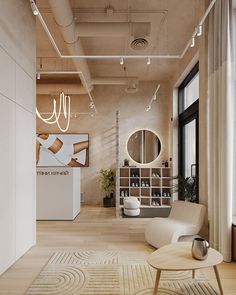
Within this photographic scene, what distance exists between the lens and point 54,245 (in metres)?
4.31

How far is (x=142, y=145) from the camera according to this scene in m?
8.43

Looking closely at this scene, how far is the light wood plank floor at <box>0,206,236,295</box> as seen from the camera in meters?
3.04

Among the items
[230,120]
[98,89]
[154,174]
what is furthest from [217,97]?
[98,89]

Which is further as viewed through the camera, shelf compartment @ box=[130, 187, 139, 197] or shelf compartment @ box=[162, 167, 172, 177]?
shelf compartment @ box=[130, 187, 139, 197]

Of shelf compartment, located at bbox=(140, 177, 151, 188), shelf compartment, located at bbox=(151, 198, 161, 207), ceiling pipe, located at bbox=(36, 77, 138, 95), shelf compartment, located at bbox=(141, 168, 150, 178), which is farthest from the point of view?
shelf compartment, located at bbox=(141, 168, 150, 178)

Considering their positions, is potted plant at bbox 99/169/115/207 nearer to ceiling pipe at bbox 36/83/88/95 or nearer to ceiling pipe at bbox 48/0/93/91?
ceiling pipe at bbox 36/83/88/95

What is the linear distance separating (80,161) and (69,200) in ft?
7.86

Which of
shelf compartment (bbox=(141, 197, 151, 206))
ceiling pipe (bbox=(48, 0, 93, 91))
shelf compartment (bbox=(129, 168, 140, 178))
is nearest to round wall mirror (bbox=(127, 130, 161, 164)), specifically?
shelf compartment (bbox=(129, 168, 140, 178))

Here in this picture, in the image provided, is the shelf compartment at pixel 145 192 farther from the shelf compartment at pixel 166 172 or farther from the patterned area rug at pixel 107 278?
the patterned area rug at pixel 107 278

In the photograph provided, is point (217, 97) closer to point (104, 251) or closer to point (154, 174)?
point (104, 251)

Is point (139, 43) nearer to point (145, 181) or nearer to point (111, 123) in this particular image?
point (111, 123)

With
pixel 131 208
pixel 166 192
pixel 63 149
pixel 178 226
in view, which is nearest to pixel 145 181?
pixel 166 192

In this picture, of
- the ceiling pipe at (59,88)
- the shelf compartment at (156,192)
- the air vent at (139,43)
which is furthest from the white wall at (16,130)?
the shelf compartment at (156,192)

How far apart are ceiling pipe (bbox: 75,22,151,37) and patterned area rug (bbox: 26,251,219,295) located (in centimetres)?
356
